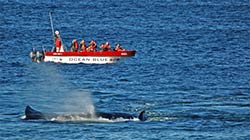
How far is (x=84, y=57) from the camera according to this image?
96.6 metres

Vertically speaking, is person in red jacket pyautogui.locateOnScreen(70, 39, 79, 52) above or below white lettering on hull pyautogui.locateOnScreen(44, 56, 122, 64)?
above

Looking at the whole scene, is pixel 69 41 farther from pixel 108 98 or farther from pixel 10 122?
pixel 10 122

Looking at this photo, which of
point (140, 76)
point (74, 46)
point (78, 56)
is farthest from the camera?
point (74, 46)

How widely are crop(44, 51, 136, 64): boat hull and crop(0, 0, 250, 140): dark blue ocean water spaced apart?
0.98m

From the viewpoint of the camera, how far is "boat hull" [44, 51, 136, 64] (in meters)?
96.6

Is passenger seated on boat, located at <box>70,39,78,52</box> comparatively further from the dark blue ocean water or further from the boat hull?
the dark blue ocean water

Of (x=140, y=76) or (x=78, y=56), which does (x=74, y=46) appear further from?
(x=140, y=76)

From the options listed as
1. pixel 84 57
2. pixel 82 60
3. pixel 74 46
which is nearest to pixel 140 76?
pixel 84 57

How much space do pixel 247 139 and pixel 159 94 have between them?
1637cm

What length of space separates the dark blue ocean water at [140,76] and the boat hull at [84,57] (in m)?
0.98

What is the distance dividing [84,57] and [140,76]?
29.1 feet

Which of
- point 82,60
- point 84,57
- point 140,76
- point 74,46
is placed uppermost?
point 74,46

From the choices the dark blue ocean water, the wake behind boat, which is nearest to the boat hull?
the wake behind boat

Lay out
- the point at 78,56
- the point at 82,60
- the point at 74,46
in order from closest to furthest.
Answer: the point at 78,56, the point at 82,60, the point at 74,46
